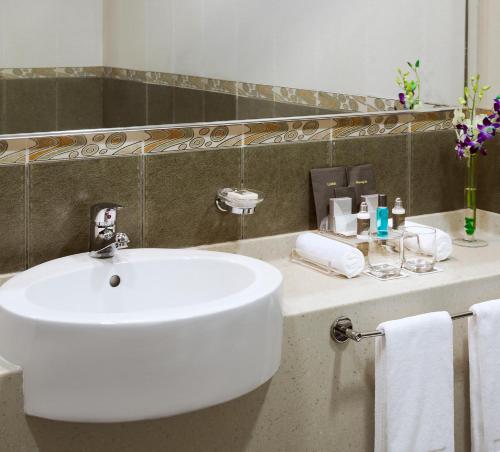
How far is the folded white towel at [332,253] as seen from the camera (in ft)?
6.65

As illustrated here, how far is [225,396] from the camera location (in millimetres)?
1562

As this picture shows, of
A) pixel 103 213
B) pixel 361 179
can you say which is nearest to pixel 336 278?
pixel 361 179

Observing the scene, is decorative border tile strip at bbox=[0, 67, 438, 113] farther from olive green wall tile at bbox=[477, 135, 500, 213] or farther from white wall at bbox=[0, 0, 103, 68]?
olive green wall tile at bbox=[477, 135, 500, 213]

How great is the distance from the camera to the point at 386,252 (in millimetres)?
2123

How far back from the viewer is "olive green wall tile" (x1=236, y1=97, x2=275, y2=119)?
2109mm

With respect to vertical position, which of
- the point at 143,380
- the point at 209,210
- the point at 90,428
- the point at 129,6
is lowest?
the point at 90,428

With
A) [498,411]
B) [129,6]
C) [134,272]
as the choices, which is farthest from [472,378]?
[129,6]

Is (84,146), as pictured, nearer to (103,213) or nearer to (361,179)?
(103,213)

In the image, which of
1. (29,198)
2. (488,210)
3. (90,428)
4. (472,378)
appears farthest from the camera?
(488,210)

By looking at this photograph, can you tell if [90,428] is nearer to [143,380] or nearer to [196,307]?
[143,380]

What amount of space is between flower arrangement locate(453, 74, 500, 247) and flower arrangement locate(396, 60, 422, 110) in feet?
0.39

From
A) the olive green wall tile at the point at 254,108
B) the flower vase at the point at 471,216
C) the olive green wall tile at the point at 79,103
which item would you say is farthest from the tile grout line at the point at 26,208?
the flower vase at the point at 471,216

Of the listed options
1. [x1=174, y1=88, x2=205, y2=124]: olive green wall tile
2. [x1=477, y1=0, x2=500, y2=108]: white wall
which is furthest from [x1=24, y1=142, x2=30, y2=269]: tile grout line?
[x1=477, y1=0, x2=500, y2=108]: white wall

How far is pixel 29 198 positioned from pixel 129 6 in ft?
1.58
